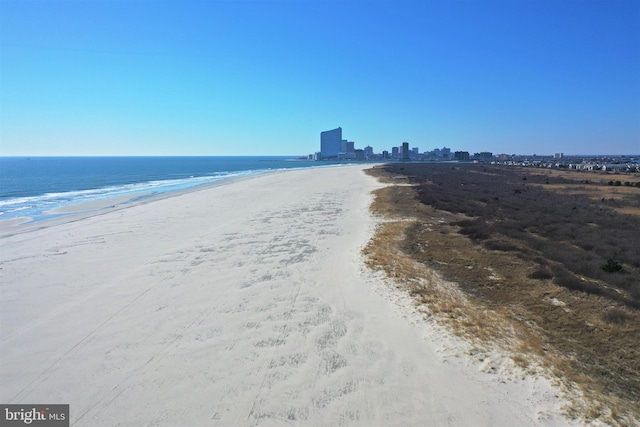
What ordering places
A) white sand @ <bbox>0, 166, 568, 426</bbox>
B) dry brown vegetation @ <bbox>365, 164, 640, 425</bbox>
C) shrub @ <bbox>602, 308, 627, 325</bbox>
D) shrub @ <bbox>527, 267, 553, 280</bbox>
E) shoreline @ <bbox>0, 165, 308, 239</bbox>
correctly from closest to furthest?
white sand @ <bbox>0, 166, 568, 426</bbox> → dry brown vegetation @ <bbox>365, 164, 640, 425</bbox> → shrub @ <bbox>602, 308, 627, 325</bbox> → shrub @ <bbox>527, 267, 553, 280</bbox> → shoreline @ <bbox>0, 165, 308, 239</bbox>

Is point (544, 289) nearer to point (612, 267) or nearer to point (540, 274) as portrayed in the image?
point (540, 274)

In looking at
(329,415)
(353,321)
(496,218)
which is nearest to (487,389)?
(329,415)

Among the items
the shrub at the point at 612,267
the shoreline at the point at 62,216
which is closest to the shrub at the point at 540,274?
the shrub at the point at 612,267

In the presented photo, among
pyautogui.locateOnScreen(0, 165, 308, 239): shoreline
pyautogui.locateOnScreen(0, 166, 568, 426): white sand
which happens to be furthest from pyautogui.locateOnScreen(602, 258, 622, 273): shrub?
pyautogui.locateOnScreen(0, 165, 308, 239): shoreline

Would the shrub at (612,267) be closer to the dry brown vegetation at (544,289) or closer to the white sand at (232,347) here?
the dry brown vegetation at (544,289)

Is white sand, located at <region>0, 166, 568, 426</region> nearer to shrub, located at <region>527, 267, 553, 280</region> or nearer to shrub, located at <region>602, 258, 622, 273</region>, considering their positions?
shrub, located at <region>527, 267, 553, 280</region>

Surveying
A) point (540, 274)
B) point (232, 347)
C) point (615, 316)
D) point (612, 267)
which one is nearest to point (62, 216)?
point (232, 347)
